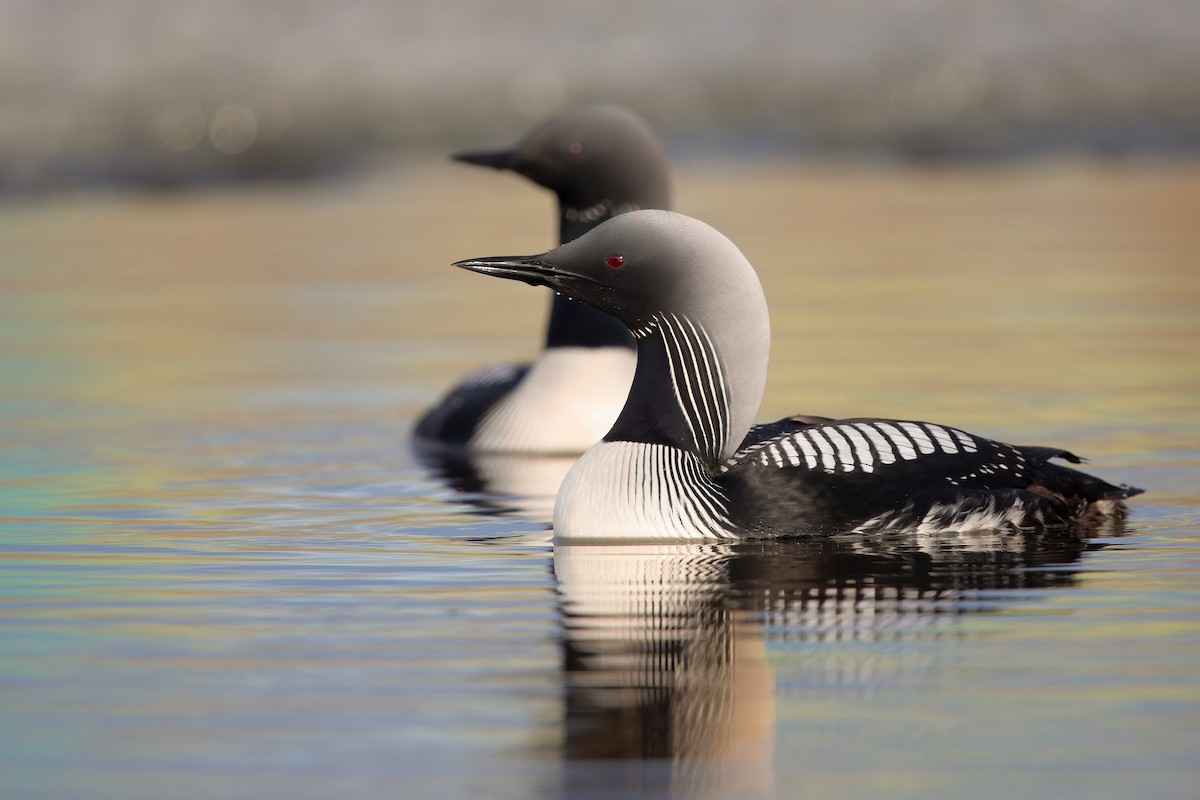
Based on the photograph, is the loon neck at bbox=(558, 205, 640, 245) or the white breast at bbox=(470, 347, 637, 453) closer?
the white breast at bbox=(470, 347, 637, 453)

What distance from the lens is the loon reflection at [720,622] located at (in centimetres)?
397

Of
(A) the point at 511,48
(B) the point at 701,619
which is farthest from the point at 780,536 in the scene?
(A) the point at 511,48

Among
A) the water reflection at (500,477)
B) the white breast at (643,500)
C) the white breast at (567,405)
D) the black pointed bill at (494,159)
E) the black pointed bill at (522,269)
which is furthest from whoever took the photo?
the black pointed bill at (494,159)

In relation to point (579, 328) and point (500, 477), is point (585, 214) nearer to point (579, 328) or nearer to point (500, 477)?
point (579, 328)

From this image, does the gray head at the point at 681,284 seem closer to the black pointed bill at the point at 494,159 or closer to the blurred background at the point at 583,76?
the black pointed bill at the point at 494,159

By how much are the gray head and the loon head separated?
2.39 meters

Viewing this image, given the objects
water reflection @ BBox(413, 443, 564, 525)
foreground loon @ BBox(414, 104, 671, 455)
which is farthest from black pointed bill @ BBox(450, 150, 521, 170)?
water reflection @ BBox(413, 443, 564, 525)

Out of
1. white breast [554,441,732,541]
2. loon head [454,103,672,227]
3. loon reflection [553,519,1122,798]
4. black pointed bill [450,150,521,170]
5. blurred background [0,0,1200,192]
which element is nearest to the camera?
loon reflection [553,519,1122,798]

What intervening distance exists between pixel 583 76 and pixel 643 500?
18.1 metres

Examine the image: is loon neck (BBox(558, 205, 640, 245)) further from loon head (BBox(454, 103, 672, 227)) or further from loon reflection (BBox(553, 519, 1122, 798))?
loon reflection (BBox(553, 519, 1122, 798))

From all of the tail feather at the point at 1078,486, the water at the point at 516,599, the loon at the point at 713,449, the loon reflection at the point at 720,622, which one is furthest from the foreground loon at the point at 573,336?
the loon reflection at the point at 720,622

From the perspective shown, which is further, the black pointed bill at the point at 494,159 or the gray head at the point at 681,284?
the black pointed bill at the point at 494,159

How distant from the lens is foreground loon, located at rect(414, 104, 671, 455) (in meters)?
8.39

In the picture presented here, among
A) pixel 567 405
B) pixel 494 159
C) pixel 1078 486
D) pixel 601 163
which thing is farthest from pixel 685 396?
pixel 494 159
